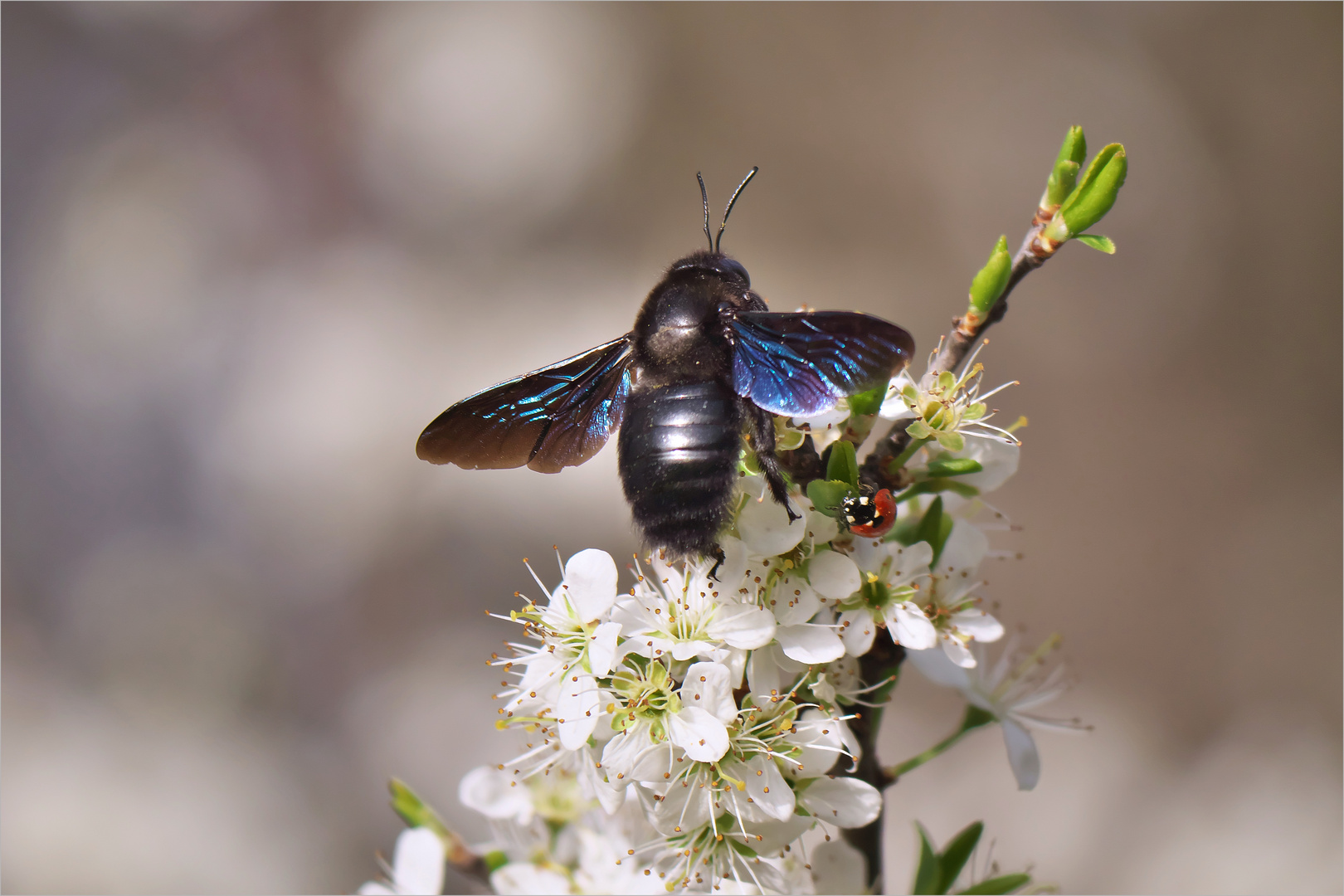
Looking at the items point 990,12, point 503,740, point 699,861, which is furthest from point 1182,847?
point 990,12

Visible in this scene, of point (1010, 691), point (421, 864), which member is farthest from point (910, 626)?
point (421, 864)

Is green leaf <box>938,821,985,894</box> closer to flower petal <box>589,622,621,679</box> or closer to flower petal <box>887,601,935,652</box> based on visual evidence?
flower petal <box>887,601,935,652</box>

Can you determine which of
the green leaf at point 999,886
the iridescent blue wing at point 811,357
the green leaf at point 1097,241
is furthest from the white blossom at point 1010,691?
the green leaf at point 1097,241

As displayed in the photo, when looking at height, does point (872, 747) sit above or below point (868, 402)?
below

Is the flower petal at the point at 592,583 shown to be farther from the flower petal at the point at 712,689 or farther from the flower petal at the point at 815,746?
the flower petal at the point at 815,746

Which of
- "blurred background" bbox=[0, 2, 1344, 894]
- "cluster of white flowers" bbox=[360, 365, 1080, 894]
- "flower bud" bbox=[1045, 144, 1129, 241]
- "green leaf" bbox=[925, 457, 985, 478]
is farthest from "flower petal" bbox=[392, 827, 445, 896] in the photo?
"blurred background" bbox=[0, 2, 1344, 894]

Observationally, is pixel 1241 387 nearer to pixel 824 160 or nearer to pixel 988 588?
pixel 988 588

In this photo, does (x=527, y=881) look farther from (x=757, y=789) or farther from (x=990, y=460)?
(x=990, y=460)
